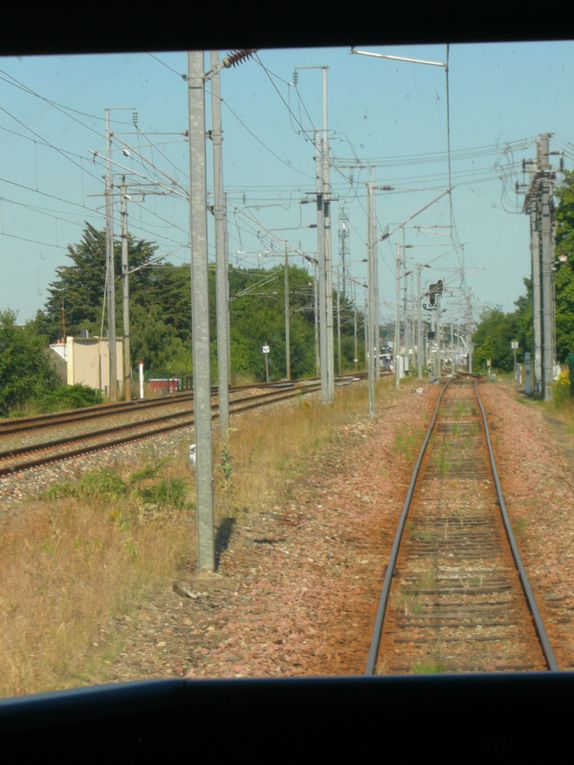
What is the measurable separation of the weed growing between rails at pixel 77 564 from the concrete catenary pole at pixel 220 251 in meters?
4.26

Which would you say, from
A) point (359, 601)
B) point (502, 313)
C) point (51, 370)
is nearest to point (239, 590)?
point (359, 601)

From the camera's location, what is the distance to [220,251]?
22.1m

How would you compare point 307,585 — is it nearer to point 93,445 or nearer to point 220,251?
point 220,251

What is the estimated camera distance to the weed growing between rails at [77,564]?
24.8ft

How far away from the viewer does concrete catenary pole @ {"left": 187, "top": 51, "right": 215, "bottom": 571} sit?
10445 mm

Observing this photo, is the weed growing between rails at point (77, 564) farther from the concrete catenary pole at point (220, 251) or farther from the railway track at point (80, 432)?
the railway track at point (80, 432)

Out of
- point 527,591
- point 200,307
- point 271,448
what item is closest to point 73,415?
point 271,448

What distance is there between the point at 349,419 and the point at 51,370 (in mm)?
16182

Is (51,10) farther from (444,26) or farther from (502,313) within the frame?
(502,313)

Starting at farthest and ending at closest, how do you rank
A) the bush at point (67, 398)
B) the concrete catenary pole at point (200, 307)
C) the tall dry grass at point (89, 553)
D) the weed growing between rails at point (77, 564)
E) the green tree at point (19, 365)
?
the bush at point (67, 398)
the green tree at point (19, 365)
the concrete catenary pole at point (200, 307)
the tall dry grass at point (89, 553)
the weed growing between rails at point (77, 564)

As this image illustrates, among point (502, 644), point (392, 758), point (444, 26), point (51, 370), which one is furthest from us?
point (51, 370)

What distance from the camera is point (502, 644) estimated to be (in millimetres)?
8344

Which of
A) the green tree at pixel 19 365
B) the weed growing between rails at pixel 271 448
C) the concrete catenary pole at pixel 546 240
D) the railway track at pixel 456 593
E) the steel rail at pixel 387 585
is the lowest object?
the railway track at pixel 456 593

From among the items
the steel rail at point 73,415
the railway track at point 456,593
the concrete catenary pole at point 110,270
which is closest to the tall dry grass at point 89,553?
the railway track at point 456,593
